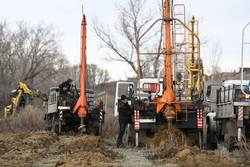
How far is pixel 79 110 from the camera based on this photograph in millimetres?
18438

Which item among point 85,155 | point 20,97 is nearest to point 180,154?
point 85,155

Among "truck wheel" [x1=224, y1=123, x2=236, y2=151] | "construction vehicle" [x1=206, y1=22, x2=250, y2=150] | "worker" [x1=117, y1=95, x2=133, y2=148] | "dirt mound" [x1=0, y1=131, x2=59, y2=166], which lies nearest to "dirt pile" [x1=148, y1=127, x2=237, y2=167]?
"truck wheel" [x1=224, y1=123, x2=236, y2=151]

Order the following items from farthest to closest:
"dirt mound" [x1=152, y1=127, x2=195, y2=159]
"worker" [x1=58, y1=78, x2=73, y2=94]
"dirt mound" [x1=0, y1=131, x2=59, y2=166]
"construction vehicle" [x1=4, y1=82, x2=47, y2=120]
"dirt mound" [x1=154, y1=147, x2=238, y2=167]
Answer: "construction vehicle" [x1=4, y1=82, x2=47, y2=120] → "worker" [x1=58, y1=78, x2=73, y2=94] → "dirt mound" [x1=152, y1=127, x2=195, y2=159] → "dirt mound" [x1=0, y1=131, x2=59, y2=166] → "dirt mound" [x1=154, y1=147, x2=238, y2=167]

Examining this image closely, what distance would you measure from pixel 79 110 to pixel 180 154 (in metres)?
8.78

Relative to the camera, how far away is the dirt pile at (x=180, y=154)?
9.02 metres

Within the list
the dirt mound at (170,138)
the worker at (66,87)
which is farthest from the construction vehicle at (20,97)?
the dirt mound at (170,138)

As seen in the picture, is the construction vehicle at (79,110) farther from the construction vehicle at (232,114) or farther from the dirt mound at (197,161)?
the dirt mound at (197,161)

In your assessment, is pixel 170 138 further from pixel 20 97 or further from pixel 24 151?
pixel 20 97

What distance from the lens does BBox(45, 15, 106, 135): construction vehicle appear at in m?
18.5

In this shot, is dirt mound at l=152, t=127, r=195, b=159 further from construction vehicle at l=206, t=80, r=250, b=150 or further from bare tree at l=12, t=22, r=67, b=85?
bare tree at l=12, t=22, r=67, b=85

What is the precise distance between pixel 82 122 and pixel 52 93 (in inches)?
138

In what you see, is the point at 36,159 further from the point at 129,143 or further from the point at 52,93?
the point at 52,93

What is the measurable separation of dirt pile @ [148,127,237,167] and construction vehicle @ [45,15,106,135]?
540cm

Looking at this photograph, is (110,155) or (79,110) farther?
(79,110)
